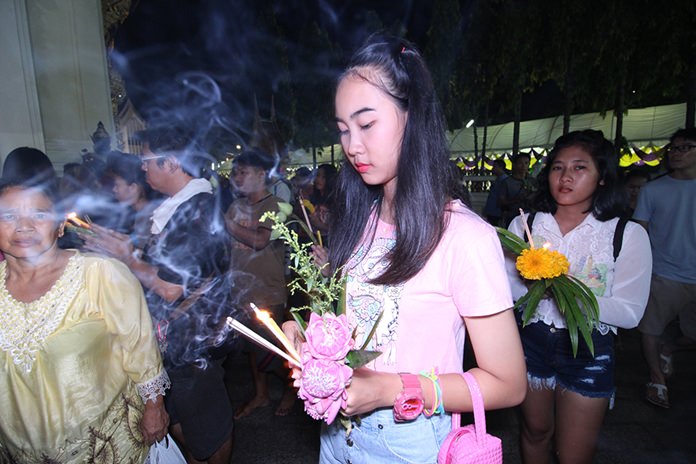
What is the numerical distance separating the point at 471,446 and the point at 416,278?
1.88 ft

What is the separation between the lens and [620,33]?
1356 cm

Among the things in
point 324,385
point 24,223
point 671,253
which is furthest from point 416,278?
point 671,253

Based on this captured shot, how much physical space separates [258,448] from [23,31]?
19.5 feet

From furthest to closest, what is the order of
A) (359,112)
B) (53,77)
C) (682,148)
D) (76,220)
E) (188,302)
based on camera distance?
(53,77) → (682,148) → (188,302) → (76,220) → (359,112)

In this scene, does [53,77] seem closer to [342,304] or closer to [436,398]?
[342,304]

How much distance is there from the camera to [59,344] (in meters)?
1.88

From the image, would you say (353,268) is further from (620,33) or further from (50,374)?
(620,33)

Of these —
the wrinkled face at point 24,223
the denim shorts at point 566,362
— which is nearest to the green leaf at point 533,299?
the denim shorts at point 566,362

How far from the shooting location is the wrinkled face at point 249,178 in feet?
13.4

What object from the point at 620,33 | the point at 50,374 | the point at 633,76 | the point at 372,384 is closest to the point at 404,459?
the point at 372,384

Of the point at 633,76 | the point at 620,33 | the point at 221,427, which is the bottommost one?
the point at 221,427

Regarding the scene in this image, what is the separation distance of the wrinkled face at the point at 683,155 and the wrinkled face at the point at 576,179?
7.57ft

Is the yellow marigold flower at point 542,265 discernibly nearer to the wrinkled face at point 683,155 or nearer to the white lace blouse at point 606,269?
the white lace blouse at point 606,269

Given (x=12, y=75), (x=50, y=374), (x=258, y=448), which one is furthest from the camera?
(x=12, y=75)
